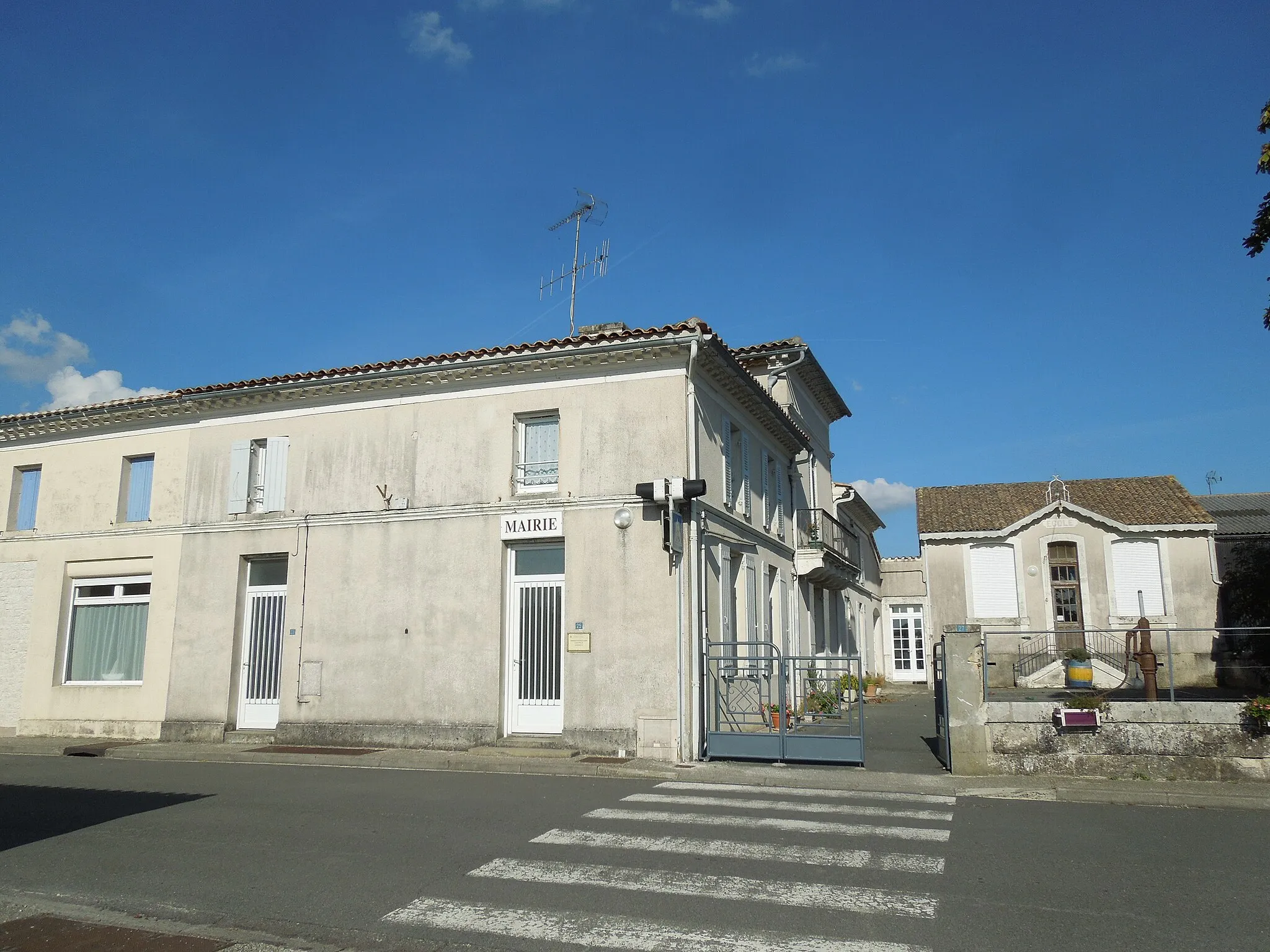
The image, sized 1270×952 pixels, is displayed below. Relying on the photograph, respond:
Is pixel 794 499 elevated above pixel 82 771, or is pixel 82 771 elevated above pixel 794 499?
pixel 794 499

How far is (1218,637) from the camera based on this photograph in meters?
11.2

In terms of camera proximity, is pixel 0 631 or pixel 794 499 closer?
pixel 0 631

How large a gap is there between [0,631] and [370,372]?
9183 millimetres

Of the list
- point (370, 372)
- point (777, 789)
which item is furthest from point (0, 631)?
point (777, 789)

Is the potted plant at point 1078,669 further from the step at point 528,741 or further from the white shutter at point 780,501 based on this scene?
the step at point 528,741

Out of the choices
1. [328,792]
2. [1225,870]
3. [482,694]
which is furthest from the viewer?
[482,694]

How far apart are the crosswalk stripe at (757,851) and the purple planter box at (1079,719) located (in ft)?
13.5

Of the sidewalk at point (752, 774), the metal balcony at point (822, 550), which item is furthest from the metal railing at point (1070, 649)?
the metal balcony at point (822, 550)

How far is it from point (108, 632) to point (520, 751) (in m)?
8.70

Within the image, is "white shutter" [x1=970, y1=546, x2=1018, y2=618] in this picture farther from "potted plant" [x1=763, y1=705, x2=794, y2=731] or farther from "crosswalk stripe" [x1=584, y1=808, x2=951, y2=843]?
"crosswalk stripe" [x1=584, y1=808, x2=951, y2=843]

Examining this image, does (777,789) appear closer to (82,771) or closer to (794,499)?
(82,771)

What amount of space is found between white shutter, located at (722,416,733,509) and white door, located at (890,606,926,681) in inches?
733

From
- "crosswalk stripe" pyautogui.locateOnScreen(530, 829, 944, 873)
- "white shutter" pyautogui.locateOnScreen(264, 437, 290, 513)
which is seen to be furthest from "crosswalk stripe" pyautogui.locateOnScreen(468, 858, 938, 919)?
"white shutter" pyautogui.locateOnScreen(264, 437, 290, 513)

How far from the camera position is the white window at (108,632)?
15.6 metres
